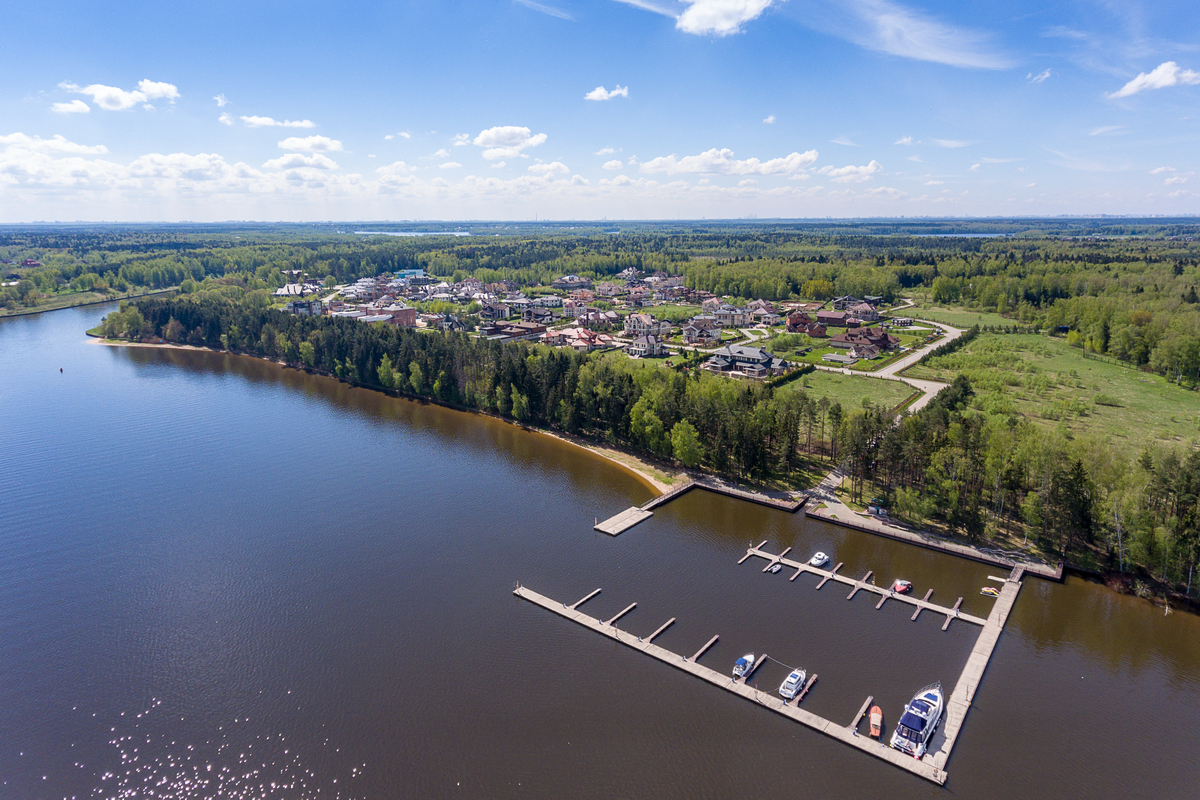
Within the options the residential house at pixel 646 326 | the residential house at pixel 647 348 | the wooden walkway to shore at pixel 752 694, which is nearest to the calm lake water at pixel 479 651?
the wooden walkway to shore at pixel 752 694

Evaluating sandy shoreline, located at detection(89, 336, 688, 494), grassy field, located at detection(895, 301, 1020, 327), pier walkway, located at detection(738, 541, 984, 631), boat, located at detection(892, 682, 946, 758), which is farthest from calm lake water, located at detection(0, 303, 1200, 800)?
grassy field, located at detection(895, 301, 1020, 327)

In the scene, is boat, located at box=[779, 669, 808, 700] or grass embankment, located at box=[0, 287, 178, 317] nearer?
boat, located at box=[779, 669, 808, 700]

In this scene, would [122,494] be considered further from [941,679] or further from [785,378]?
[785,378]

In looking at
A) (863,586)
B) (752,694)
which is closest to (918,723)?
(752,694)

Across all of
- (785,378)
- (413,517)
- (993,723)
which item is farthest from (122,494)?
(785,378)

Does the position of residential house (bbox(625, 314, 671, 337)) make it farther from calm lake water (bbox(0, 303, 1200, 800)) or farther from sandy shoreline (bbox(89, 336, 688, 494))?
calm lake water (bbox(0, 303, 1200, 800))

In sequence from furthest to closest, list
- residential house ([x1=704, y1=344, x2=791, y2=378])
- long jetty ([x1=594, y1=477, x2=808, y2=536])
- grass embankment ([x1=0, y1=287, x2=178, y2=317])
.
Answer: grass embankment ([x1=0, y1=287, x2=178, y2=317])
residential house ([x1=704, y1=344, x2=791, y2=378])
long jetty ([x1=594, y1=477, x2=808, y2=536])
